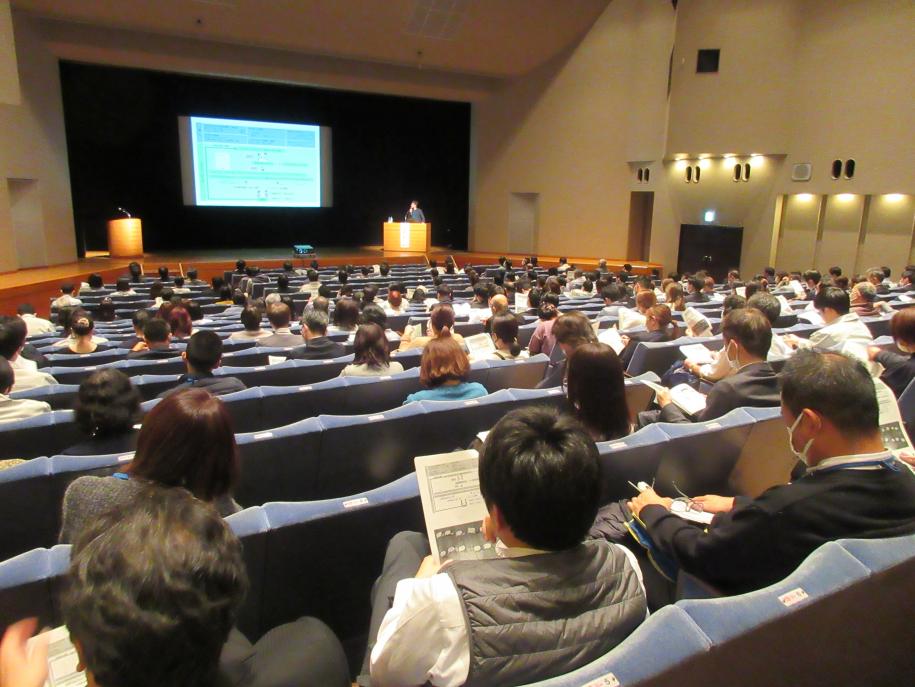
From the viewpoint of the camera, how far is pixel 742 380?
2758mm

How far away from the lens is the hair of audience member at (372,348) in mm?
3650

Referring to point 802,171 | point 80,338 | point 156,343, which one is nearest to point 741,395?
point 156,343

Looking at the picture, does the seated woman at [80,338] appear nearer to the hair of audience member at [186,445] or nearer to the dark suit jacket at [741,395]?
the hair of audience member at [186,445]

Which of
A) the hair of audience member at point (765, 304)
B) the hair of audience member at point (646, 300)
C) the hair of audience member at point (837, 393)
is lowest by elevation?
the hair of audience member at point (646, 300)

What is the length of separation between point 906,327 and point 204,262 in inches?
513

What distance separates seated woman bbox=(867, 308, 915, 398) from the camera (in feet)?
10.3

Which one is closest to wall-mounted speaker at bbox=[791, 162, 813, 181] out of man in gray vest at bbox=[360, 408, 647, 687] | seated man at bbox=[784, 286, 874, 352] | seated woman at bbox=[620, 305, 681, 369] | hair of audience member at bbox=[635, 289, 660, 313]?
hair of audience member at bbox=[635, 289, 660, 313]

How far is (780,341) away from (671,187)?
11.8 metres

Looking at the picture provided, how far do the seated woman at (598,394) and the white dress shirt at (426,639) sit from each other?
125 cm

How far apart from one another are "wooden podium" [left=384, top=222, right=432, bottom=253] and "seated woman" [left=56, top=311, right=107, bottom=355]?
443 inches

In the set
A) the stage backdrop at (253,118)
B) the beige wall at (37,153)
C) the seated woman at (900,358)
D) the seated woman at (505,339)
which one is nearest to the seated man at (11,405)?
the seated woman at (505,339)

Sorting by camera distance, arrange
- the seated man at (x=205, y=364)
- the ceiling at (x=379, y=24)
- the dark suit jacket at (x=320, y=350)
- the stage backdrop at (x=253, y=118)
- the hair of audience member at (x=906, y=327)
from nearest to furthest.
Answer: the seated man at (x=205, y=364) < the hair of audience member at (x=906, y=327) < the dark suit jacket at (x=320, y=350) < the ceiling at (x=379, y=24) < the stage backdrop at (x=253, y=118)

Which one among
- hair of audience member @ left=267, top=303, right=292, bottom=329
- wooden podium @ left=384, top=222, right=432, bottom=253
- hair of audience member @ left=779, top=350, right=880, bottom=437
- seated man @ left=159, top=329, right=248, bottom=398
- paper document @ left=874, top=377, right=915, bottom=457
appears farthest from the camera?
wooden podium @ left=384, top=222, right=432, bottom=253

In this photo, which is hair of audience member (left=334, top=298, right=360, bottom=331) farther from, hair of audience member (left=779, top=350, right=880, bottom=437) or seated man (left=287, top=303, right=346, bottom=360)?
hair of audience member (left=779, top=350, right=880, bottom=437)
